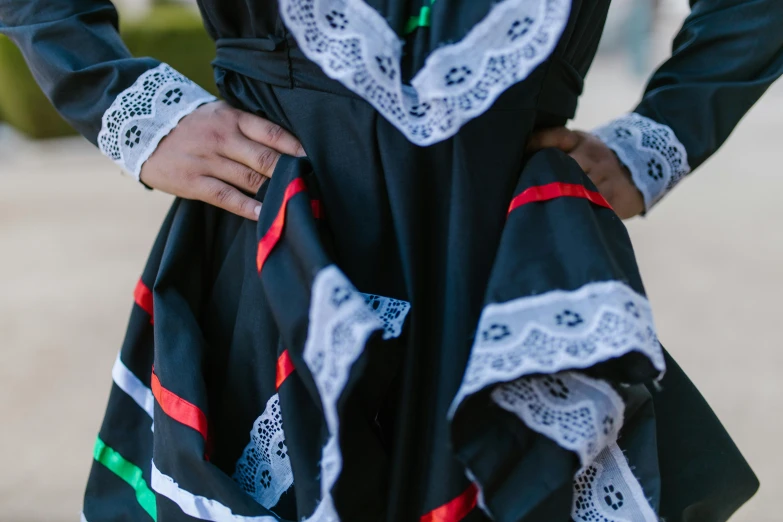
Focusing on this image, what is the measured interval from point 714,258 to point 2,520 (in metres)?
2.17

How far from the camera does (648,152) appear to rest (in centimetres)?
62

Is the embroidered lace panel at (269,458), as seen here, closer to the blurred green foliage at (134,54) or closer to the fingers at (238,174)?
the fingers at (238,174)

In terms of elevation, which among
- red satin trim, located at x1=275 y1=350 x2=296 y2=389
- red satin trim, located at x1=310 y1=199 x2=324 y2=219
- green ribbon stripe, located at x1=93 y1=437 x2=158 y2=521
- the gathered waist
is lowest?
green ribbon stripe, located at x1=93 y1=437 x2=158 y2=521

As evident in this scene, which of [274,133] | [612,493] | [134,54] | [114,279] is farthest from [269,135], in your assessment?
[134,54]

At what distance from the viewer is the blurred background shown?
4.74 feet

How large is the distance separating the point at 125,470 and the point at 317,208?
1.05 ft

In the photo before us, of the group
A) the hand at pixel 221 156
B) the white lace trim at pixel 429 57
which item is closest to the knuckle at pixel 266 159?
the hand at pixel 221 156

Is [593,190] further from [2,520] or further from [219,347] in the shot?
[2,520]

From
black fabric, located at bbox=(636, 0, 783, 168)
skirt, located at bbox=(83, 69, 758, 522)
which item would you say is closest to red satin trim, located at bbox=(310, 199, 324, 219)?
skirt, located at bbox=(83, 69, 758, 522)

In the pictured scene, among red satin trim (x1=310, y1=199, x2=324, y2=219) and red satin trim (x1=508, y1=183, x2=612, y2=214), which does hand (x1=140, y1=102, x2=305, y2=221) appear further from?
red satin trim (x1=508, y1=183, x2=612, y2=214)

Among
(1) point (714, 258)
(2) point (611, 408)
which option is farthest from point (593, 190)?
(1) point (714, 258)

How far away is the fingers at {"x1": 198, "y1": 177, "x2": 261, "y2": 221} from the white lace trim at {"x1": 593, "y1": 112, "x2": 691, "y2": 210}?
31cm

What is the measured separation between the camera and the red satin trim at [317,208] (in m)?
0.47

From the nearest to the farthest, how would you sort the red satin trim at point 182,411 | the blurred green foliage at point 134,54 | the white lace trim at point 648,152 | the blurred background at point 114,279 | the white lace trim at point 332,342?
the white lace trim at point 332,342 < the red satin trim at point 182,411 < the white lace trim at point 648,152 < the blurred background at point 114,279 < the blurred green foliage at point 134,54
